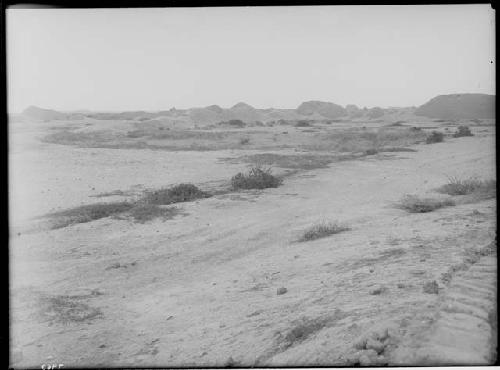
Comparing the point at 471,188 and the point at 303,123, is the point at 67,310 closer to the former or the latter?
the point at 471,188

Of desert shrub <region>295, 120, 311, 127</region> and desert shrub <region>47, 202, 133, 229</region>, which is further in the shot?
desert shrub <region>295, 120, 311, 127</region>

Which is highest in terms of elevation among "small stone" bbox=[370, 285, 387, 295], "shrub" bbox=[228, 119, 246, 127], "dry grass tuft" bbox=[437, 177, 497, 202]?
"shrub" bbox=[228, 119, 246, 127]

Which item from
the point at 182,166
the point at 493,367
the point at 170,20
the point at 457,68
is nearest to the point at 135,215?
the point at 182,166

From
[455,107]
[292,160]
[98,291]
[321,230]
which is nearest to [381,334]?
[321,230]

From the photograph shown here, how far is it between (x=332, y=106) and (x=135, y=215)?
592 centimetres

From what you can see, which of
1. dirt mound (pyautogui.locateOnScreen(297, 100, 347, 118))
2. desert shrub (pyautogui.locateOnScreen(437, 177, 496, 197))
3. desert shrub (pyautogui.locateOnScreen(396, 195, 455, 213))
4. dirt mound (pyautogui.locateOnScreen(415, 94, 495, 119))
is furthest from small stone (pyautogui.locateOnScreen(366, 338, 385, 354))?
dirt mound (pyautogui.locateOnScreen(297, 100, 347, 118))

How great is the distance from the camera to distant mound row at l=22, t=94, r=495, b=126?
1067cm

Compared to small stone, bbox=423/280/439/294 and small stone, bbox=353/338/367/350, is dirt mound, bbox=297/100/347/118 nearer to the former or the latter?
small stone, bbox=423/280/439/294

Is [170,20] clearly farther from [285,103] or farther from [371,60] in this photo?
[371,60]

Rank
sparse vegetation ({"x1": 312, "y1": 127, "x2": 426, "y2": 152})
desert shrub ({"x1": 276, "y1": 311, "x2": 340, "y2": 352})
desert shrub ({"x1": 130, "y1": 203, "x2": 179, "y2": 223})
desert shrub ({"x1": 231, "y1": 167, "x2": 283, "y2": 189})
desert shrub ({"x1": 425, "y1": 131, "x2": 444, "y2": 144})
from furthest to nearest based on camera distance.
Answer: desert shrub ({"x1": 425, "y1": 131, "x2": 444, "y2": 144}) < sparse vegetation ({"x1": 312, "y1": 127, "x2": 426, "y2": 152}) < desert shrub ({"x1": 231, "y1": 167, "x2": 283, "y2": 189}) < desert shrub ({"x1": 130, "y1": 203, "x2": 179, "y2": 223}) < desert shrub ({"x1": 276, "y1": 311, "x2": 340, "y2": 352})

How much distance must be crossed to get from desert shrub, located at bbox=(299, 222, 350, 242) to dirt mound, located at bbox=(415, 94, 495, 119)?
11.4 feet

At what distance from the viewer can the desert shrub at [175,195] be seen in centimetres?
852

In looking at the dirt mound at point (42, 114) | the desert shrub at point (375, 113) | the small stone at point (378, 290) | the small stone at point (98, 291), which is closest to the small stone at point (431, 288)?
the small stone at point (378, 290)

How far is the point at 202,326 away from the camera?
5.38 meters
